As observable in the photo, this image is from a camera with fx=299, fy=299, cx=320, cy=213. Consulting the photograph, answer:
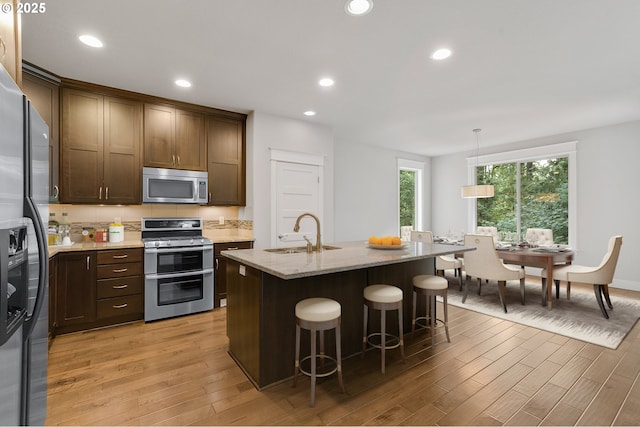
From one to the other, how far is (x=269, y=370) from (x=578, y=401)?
2.11 meters

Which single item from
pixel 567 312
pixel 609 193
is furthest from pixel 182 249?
pixel 609 193

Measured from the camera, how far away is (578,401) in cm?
200

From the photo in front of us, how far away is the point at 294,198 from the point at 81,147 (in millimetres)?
2624

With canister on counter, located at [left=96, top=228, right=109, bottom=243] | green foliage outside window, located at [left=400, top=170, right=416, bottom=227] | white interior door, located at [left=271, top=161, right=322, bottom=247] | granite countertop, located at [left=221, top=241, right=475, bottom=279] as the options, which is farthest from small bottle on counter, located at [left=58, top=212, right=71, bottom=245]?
green foliage outside window, located at [left=400, top=170, right=416, bottom=227]

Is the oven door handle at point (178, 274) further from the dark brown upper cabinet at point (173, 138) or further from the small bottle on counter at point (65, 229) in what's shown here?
the dark brown upper cabinet at point (173, 138)

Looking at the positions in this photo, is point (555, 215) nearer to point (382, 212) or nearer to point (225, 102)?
point (382, 212)

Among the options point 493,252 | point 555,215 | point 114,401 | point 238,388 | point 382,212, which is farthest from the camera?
point 382,212

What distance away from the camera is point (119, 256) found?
10.9 ft

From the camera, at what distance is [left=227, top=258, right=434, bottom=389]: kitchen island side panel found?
2.16 metres

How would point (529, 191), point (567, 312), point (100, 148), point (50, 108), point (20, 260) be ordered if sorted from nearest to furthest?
point (20, 260)
point (50, 108)
point (100, 148)
point (567, 312)
point (529, 191)

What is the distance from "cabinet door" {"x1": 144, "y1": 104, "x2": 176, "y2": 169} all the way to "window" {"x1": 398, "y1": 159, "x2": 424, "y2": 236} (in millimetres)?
5081

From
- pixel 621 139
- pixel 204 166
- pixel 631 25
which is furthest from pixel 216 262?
pixel 621 139

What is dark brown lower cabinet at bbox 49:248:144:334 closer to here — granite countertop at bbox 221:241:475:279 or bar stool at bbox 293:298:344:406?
granite countertop at bbox 221:241:475:279

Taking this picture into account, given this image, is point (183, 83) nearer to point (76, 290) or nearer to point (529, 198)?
point (76, 290)
